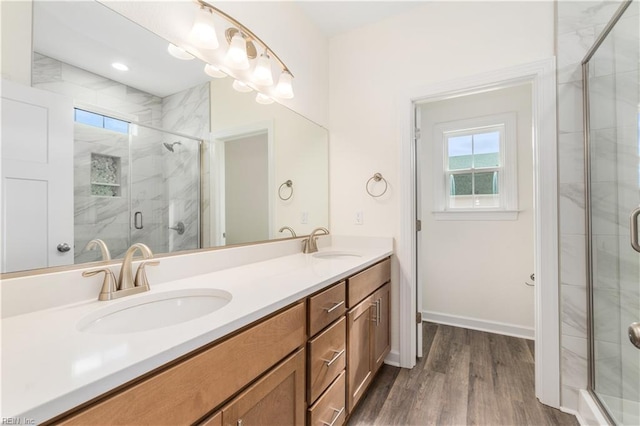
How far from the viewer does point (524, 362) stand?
2062 millimetres

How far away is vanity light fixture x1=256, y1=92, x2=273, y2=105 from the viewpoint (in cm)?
167

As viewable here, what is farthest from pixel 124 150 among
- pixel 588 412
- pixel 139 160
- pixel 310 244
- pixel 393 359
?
pixel 588 412

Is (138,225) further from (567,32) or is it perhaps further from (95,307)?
(567,32)

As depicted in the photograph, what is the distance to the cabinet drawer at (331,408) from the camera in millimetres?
1093

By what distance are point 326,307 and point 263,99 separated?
1270mm

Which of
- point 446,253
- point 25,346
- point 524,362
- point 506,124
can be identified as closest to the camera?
point 25,346

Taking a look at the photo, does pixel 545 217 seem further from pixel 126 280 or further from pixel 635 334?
pixel 126 280

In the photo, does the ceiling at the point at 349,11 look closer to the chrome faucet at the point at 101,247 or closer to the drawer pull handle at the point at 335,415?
the chrome faucet at the point at 101,247

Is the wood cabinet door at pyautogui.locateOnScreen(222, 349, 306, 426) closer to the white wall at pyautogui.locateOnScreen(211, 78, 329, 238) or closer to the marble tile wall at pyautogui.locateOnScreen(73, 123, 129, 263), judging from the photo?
the marble tile wall at pyautogui.locateOnScreen(73, 123, 129, 263)

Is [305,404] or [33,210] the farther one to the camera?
[305,404]

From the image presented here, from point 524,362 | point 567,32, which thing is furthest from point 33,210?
point 524,362

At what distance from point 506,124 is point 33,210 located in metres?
3.22

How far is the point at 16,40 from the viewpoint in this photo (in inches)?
31.2

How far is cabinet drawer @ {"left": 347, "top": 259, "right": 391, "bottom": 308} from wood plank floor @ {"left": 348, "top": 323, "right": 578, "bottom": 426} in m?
0.64
